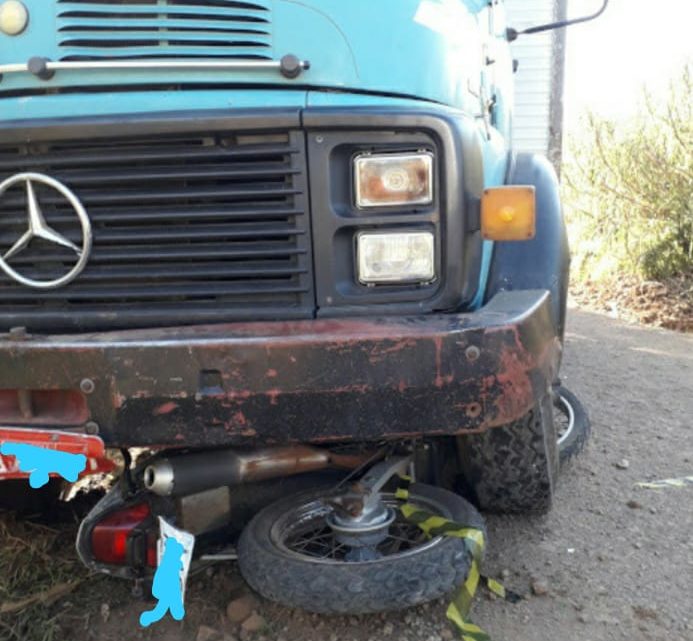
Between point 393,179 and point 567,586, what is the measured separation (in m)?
1.47

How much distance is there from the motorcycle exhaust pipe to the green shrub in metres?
6.45

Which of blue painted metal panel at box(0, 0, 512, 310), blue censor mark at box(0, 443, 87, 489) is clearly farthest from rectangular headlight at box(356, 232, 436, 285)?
blue censor mark at box(0, 443, 87, 489)

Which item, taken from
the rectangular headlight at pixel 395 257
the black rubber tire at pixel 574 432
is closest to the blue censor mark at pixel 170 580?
the rectangular headlight at pixel 395 257

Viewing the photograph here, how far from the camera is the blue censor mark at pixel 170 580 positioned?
2.13 meters

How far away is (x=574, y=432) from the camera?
3.64 m

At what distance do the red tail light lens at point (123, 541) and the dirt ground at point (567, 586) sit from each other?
23cm

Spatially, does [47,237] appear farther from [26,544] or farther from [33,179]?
[26,544]

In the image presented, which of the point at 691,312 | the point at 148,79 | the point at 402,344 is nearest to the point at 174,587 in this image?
the point at 402,344

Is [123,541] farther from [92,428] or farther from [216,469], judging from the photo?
[92,428]

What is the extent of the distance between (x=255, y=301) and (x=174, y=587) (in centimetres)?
82

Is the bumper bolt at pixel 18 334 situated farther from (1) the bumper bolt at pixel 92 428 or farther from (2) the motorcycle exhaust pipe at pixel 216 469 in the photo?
(2) the motorcycle exhaust pipe at pixel 216 469

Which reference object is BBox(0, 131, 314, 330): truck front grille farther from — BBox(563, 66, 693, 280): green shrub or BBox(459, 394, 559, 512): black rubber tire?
BBox(563, 66, 693, 280): green shrub

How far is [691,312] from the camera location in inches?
284

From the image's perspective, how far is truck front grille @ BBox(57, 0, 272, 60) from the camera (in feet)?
6.98
